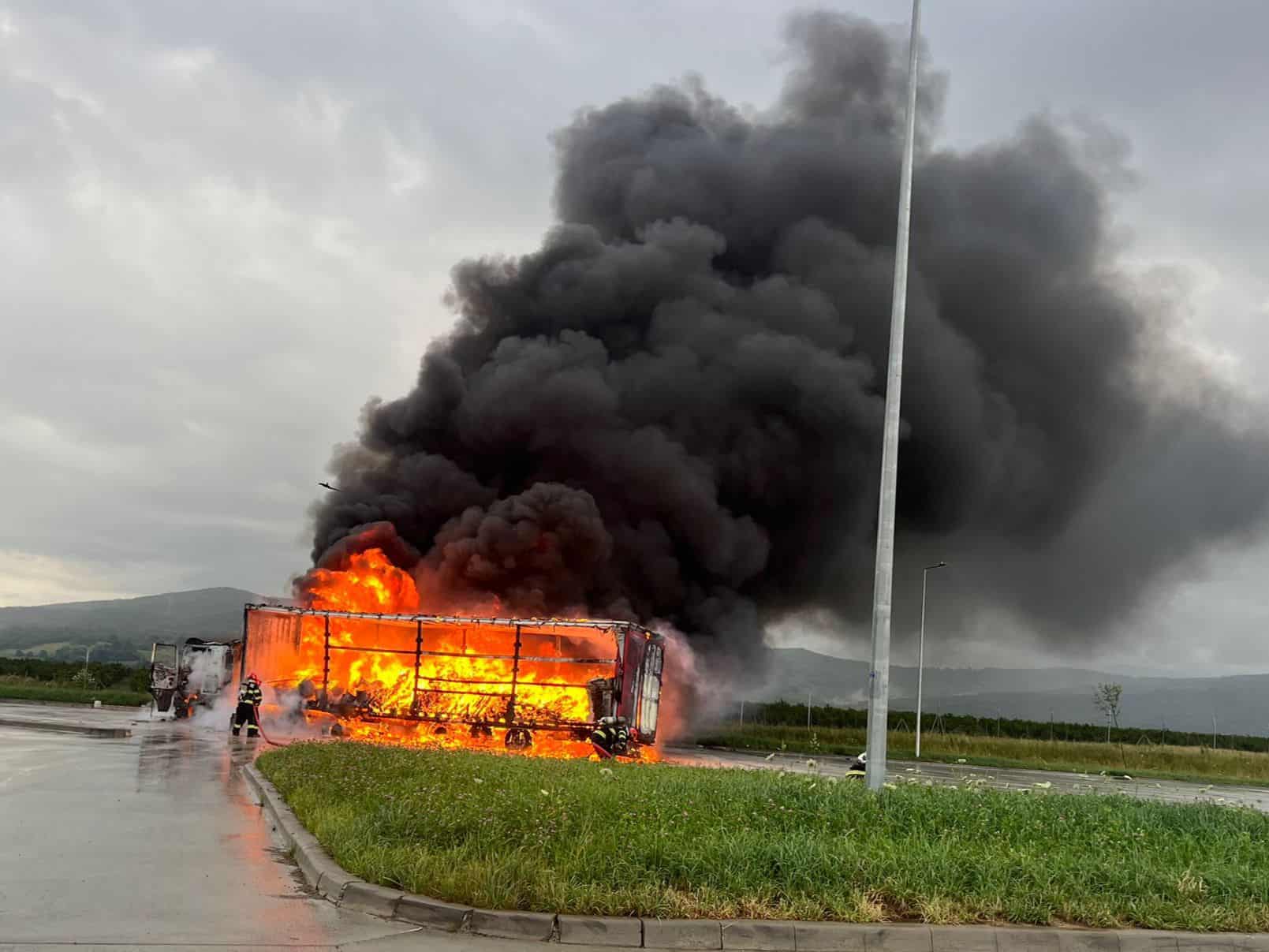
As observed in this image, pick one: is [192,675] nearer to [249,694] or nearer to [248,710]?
[249,694]

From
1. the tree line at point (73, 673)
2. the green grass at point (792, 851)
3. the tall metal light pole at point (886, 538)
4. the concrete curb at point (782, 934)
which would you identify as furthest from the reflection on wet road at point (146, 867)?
the tree line at point (73, 673)

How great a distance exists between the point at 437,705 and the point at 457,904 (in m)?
17.7

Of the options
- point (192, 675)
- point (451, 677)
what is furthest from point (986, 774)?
point (192, 675)

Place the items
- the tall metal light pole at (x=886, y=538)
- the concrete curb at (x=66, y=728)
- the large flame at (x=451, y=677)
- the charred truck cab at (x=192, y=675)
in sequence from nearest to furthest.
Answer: the tall metal light pole at (x=886, y=538) < the large flame at (x=451, y=677) < the concrete curb at (x=66, y=728) < the charred truck cab at (x=192, y=675)

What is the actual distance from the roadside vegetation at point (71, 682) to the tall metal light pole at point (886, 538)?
35.4 m

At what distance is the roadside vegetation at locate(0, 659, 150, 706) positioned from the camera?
41.8 metres

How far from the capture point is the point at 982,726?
207 feet

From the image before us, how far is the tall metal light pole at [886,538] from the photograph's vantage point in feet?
42.7

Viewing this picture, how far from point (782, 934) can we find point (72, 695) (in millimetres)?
42035

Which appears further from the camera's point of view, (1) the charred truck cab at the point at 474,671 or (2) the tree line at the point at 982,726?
(2) the tree line at the point at 982,726

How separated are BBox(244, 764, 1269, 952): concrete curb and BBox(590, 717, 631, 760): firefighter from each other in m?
14.8

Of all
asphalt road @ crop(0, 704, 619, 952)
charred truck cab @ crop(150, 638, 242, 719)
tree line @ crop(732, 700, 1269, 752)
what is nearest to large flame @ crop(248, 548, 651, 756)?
charred truck cab @ crop(150, 638, 242, 719)

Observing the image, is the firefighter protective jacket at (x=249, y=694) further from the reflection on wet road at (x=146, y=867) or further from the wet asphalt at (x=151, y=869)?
the reflection on wet road at (x=146, y=867)

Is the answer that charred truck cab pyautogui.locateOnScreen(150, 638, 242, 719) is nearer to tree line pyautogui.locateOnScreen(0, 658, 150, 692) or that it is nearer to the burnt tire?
the burnt tire
